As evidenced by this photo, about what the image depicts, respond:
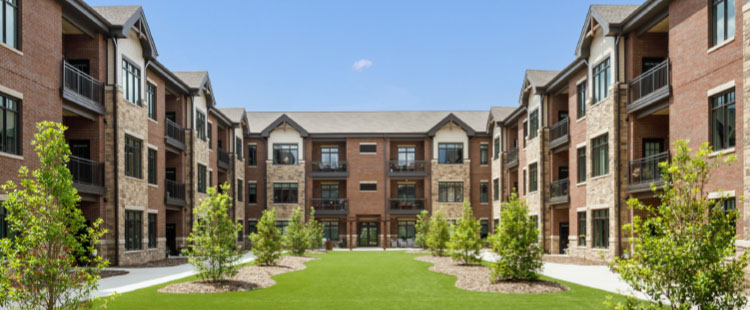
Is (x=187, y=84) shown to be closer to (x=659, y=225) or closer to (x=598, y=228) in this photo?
(x=598, y=228)

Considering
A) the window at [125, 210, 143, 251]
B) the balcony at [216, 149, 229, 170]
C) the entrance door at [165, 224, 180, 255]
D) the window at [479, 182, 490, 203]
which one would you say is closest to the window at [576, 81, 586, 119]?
the window at [479, 182, 490, 203]

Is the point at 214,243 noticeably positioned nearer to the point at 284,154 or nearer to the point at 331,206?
the point at 331,206

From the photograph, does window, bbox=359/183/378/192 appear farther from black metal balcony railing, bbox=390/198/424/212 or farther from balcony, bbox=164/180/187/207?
balcony, bbox=164/180/187/207

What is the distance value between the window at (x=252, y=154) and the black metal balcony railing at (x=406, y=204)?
34.3 feet

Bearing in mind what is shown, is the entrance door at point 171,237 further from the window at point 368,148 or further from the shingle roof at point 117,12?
the window at point 368,148

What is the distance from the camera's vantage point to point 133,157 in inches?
981

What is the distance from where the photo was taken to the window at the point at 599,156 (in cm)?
2473

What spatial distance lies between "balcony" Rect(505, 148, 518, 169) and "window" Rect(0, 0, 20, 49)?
28.3 metres

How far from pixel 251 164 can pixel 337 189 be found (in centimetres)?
664

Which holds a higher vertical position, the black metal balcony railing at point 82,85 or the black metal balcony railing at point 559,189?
the black metal balcony railing at point 82,85

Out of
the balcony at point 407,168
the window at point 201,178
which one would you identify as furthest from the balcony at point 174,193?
the balcony at point 407,168

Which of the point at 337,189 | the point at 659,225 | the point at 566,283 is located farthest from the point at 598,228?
the point at 337,189

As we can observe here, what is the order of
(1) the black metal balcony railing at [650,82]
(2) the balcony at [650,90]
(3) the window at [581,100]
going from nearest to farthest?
(2) the balcony at [650,90]
(1) the black metal balcony railing at [650,82]
(3) the window at [581,100]

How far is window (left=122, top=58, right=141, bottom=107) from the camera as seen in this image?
936 inches
